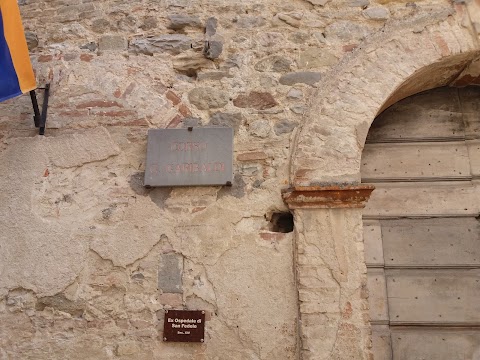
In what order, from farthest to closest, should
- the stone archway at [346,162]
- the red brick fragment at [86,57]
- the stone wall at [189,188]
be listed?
the red brick fragment at [86,57] → the stone wall at [189,188] → the stone archway at [346,162]

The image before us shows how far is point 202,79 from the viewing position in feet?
10.3

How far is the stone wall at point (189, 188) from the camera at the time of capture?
2639 mm

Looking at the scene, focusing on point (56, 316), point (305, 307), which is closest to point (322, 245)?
point (305, 307)

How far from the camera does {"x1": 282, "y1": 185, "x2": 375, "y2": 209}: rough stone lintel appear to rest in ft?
8.74

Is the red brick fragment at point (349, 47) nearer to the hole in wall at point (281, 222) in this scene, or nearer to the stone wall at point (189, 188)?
the stone wall at point (189, 188)

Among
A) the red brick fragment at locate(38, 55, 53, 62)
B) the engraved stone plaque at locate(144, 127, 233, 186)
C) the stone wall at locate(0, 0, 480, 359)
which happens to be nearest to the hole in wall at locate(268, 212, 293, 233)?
the stone wall at locate(0, 0, 480, 359)

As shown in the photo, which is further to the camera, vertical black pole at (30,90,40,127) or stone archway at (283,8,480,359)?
vertical black pole at (30,90,40,127)

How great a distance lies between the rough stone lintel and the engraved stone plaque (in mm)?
401

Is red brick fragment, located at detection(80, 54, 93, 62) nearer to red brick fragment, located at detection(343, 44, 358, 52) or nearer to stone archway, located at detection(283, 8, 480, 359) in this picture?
stone archway, located at detection(283, 8, 480, 359)

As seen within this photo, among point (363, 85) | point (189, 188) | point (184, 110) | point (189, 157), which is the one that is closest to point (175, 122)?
point (184, 110)

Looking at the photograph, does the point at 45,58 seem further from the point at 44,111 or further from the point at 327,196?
the point at 327,196

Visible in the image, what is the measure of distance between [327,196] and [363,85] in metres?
0.76

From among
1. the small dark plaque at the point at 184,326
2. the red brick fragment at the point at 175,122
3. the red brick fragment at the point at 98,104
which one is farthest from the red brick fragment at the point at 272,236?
the red brick fragment at the point at 98,104

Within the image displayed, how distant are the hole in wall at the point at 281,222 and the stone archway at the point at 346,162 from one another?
98 mm
